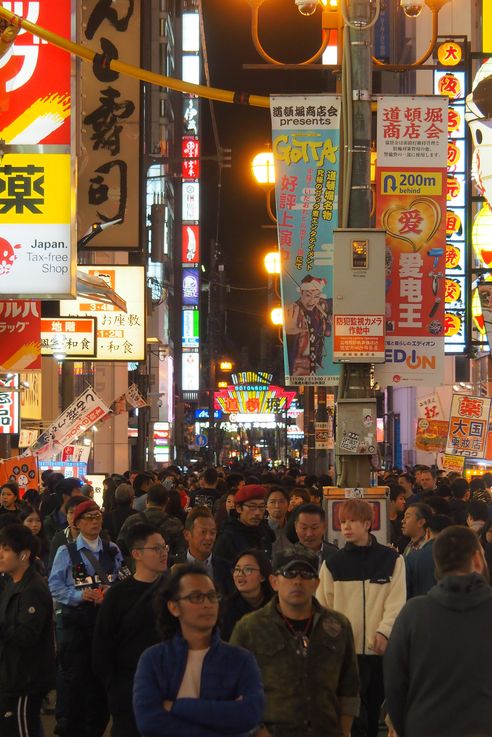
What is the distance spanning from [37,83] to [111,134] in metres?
7.34

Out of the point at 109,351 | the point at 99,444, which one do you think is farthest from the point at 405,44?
the point at 109,351

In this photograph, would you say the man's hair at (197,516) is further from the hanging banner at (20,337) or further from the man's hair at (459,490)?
the man's hair at (459,490)

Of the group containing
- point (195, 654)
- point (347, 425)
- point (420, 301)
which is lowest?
point (195, 654)

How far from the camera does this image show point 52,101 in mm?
11492

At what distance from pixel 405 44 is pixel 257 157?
43490mm

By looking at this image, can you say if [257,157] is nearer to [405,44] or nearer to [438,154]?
[438,154]

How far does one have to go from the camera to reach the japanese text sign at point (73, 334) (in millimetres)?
19672

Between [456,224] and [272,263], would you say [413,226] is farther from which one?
[272,263]

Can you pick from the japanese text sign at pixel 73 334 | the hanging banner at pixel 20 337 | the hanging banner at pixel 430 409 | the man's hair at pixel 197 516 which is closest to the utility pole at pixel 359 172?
the man's hair at pixel 197 516

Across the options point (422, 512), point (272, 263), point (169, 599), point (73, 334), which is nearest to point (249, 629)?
point (169, 599)

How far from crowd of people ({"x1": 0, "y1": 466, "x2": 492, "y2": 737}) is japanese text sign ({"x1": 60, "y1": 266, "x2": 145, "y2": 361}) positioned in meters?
9.38

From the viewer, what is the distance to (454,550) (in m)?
5.63

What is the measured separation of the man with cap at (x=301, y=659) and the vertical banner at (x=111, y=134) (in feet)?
43.8

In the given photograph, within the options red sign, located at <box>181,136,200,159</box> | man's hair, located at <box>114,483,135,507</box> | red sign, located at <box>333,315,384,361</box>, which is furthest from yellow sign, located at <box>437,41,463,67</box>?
red sign, located at <box>181,136,200,159</box>
